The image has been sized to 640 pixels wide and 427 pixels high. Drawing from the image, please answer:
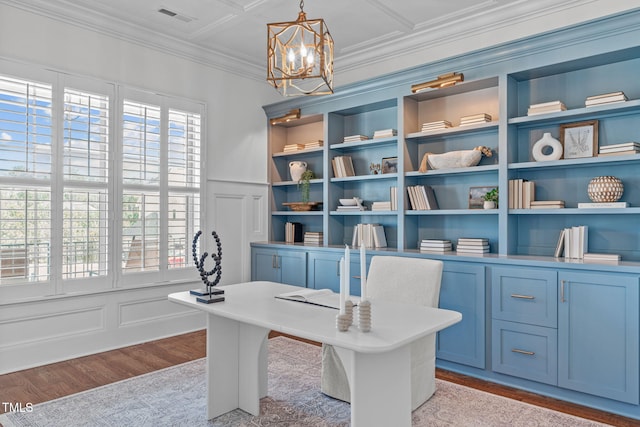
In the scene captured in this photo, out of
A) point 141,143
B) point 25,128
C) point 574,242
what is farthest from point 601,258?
point 25,128

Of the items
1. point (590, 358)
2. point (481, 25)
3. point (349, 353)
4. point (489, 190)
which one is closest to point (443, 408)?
point (590, 358)

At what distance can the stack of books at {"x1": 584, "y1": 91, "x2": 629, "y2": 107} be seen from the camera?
2859 millimetres

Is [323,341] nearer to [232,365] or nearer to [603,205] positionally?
[232,365]

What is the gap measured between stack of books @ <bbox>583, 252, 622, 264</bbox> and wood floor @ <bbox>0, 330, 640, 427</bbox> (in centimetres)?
93

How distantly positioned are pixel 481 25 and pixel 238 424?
359cm

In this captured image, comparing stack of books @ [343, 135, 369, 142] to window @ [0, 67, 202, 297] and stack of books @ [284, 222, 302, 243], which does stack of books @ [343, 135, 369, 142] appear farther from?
window @ [0, 67, 202, 297]

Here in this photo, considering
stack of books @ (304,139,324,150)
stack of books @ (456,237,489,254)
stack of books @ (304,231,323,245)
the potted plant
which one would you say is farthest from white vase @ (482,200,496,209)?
stack of books @ (304,139,324,150)

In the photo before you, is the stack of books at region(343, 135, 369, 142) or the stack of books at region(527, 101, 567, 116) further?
the stack of books at region(343, 135, 369, 142)

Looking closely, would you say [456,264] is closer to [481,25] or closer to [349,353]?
[349,353]

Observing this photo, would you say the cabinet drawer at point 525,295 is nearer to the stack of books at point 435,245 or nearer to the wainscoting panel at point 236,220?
the stack of books at point 435,245

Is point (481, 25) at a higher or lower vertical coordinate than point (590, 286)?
higher

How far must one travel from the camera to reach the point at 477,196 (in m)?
3.66

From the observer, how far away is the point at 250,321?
194cm

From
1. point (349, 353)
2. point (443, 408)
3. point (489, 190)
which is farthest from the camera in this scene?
point (489, 190)
